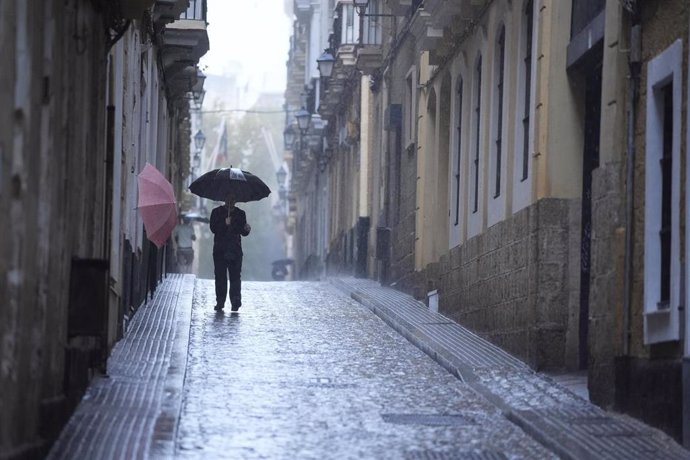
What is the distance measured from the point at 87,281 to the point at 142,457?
77.5 inches

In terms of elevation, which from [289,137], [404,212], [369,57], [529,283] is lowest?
[529,283]

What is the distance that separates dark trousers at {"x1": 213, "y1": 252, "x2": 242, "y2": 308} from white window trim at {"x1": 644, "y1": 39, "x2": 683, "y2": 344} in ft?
31.0

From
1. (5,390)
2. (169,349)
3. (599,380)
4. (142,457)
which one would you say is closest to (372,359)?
(169,349)

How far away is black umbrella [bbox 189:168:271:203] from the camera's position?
22.2 metres

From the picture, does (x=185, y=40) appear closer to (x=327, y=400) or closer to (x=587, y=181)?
(x=587, y=181)

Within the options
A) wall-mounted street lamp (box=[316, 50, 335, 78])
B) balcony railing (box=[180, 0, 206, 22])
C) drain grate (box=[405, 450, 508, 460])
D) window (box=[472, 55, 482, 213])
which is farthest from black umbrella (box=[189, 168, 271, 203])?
wall-mounted street lamp (box=[316, 50, 335, 78])

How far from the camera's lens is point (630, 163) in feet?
43.2

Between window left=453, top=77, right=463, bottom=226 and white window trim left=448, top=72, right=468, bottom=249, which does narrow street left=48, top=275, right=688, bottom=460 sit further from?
window left=453, top=77, right=463, bottom=226

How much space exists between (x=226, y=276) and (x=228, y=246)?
52 centimetres

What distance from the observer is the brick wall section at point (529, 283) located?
51.8 ft

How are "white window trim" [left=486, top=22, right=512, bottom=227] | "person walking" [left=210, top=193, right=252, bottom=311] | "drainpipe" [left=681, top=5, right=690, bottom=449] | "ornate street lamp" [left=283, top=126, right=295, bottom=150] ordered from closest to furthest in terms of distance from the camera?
1. "drainpipe" [left=681, top=5, right=690, bottom=449]
2. "white window trim" [left=486, top=22, right=512, bottom=227]
3. "person walking" [left=210, top=193, right=252, bottom=311]
4. "ornate street lamp" [left=283, top=126, right=295, bottom=150]

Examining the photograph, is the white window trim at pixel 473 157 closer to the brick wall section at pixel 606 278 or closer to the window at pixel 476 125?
the window at pixel 476 125

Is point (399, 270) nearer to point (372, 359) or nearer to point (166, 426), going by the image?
point (372, 359)

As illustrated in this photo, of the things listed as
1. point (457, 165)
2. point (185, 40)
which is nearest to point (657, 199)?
point (457, 165)
